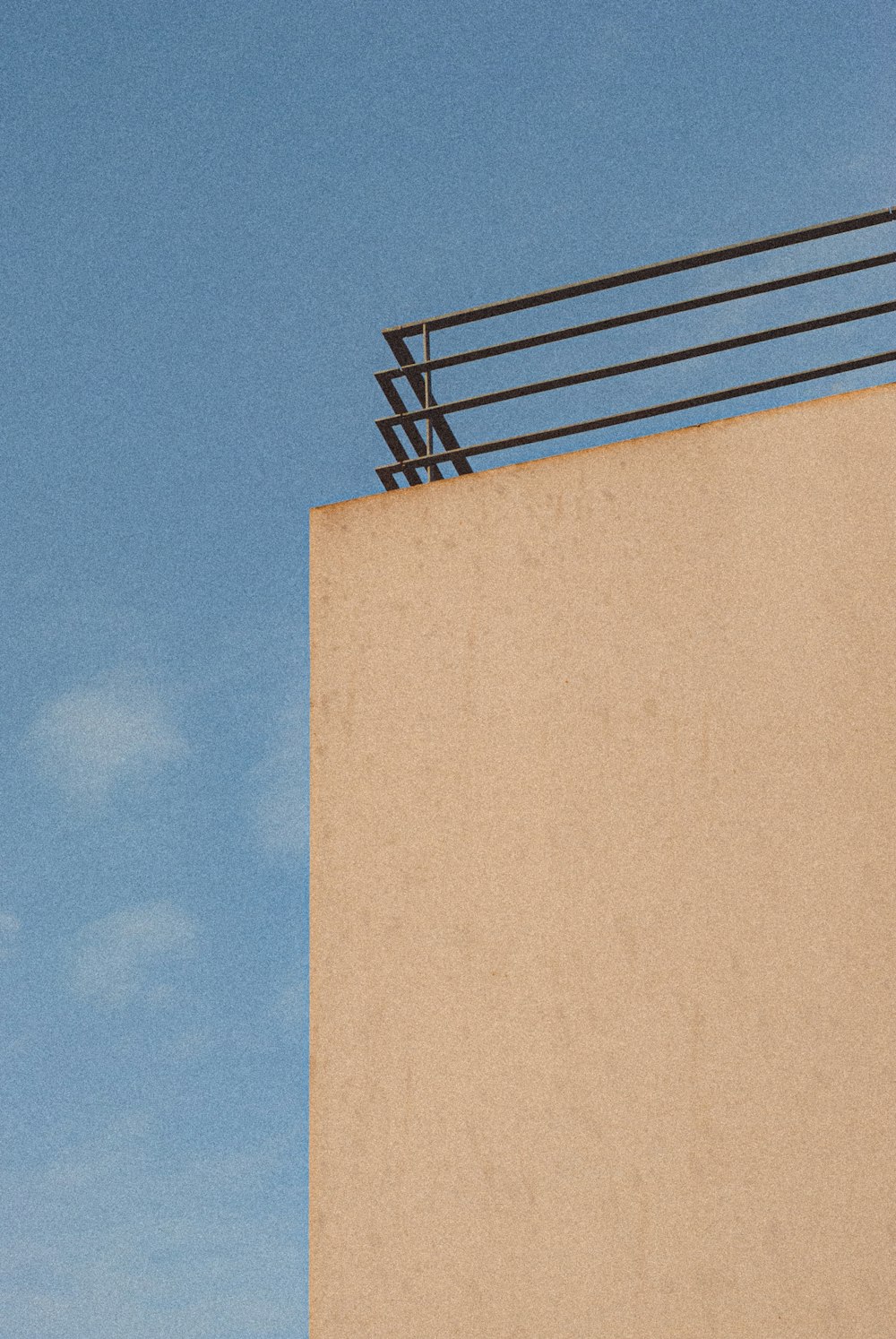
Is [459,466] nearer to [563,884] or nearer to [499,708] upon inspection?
[499,708]

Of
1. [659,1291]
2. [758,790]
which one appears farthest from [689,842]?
[659,1291]

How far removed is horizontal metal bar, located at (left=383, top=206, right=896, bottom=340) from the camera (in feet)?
15.9

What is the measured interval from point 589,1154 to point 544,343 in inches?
123

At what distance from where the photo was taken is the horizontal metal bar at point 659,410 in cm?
481

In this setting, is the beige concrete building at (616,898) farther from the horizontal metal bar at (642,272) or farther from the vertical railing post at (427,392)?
the horizontal metal bar at (642,272)

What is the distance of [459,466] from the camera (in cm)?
567

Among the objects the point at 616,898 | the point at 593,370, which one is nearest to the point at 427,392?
the point at 593,370

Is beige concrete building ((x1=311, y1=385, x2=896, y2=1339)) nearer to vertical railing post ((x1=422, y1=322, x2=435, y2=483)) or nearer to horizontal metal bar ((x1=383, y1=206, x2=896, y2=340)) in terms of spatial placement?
vertical railing post ((x1=422, y1=322, x2=435, y2=483))

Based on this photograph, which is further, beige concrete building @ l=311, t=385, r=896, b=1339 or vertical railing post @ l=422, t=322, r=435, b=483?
vertical railing post @ l=422, t=322, r=435, b=483

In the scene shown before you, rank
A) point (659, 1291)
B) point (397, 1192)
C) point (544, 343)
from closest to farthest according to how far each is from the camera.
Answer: point (659, 1291), point (397, 1192), point (544, 343)

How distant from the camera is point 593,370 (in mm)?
4961

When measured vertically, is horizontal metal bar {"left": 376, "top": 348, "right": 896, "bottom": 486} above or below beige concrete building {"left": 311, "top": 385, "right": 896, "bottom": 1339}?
above

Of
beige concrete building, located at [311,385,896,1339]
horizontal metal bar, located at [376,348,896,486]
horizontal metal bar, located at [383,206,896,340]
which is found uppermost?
horizontal metal bar, located at [383,206,896,340]

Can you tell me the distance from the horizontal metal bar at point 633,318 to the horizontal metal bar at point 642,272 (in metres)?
0.17
